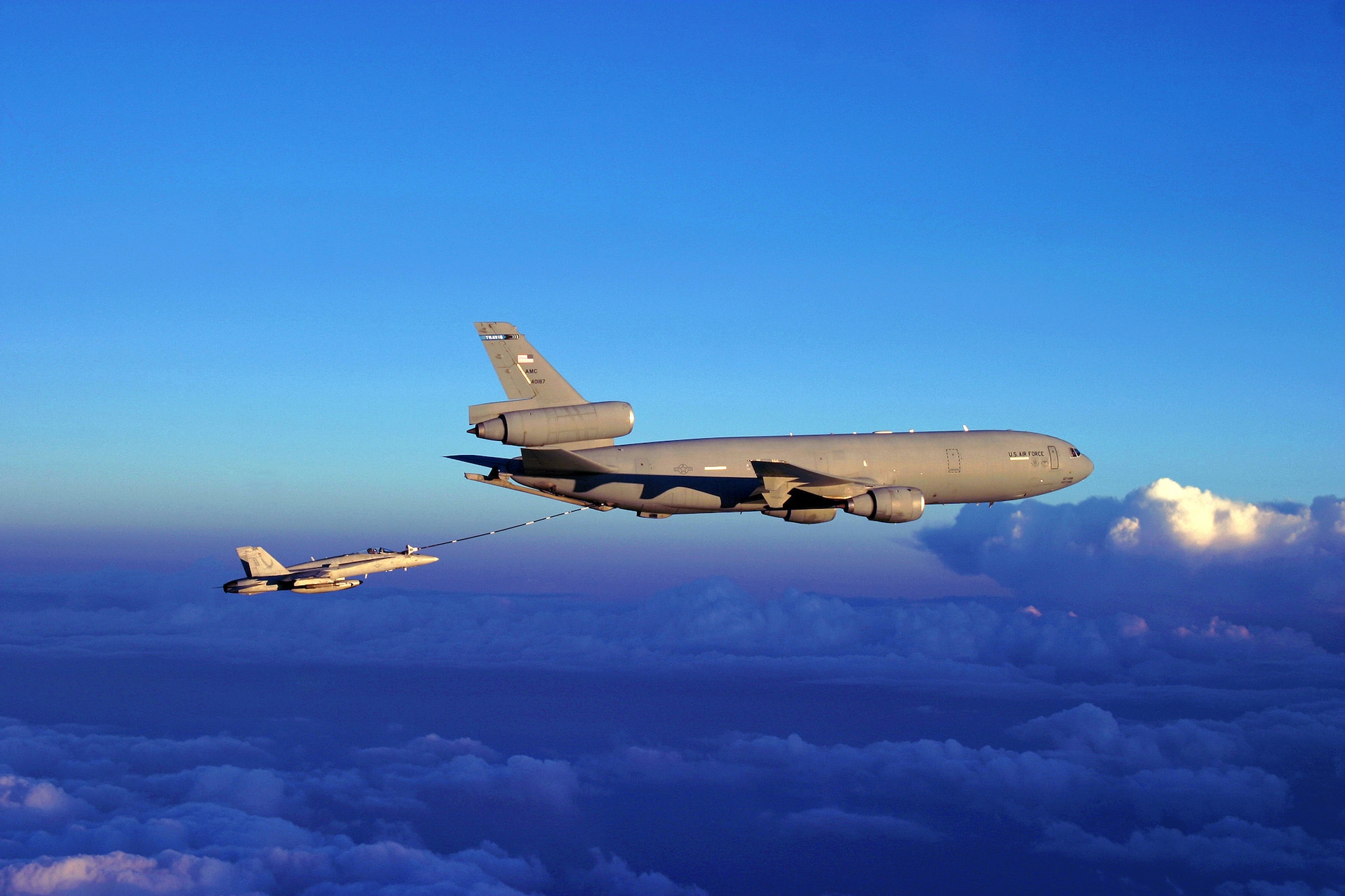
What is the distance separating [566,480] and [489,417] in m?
5.42

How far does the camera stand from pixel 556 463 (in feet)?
149

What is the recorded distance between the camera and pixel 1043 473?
184 feet

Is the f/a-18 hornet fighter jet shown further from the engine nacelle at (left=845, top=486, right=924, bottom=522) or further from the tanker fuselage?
the engine nacelle at (left=845, top=486, right=924, bottom=522)

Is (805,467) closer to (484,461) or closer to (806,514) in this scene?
(806,514)

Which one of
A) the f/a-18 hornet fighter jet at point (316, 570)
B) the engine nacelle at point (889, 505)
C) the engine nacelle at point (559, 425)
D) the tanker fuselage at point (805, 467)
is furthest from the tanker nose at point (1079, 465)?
the f/a-18 hornet fighter jet at point (316, 570)

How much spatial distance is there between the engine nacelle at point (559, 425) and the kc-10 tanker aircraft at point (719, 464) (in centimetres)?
4

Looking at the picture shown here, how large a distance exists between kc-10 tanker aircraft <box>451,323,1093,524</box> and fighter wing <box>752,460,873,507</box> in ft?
0.17

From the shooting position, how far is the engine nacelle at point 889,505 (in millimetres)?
47906

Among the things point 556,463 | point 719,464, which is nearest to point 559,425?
point 556,463

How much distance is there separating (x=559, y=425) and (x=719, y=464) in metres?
9.00

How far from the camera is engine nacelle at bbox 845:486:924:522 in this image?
47.9 m

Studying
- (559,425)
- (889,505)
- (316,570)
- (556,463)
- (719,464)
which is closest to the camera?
(559,425)

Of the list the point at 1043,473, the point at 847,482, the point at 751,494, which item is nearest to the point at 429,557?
the point at 751,494

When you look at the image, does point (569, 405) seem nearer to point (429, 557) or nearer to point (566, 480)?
point (566, 480)
